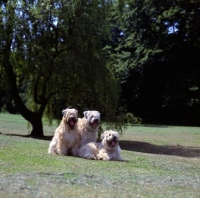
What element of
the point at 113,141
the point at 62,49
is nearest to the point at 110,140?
the point at 113,141

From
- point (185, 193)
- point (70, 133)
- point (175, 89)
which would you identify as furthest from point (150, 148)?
point (175, 89)

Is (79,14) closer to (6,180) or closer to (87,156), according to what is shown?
(87,156)

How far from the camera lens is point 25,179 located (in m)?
8.76

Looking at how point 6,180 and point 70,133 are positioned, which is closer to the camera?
point 6,180

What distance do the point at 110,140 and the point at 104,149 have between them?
18.0 inches

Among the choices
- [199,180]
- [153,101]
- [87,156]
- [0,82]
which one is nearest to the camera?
[199,180]

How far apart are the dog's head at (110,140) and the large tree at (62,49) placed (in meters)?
10.7

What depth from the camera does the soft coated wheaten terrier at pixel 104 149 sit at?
12461 millimetres

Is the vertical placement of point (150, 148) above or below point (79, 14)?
below

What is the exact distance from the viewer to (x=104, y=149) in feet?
41.9

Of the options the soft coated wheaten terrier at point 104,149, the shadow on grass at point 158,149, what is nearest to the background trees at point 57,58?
the shadow on grass at point 158,149

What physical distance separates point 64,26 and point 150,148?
7.70 m

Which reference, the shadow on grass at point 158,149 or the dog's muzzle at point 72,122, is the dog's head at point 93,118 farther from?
the shadow on grass at point 158,149

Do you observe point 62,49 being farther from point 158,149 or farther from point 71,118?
point 71,118
